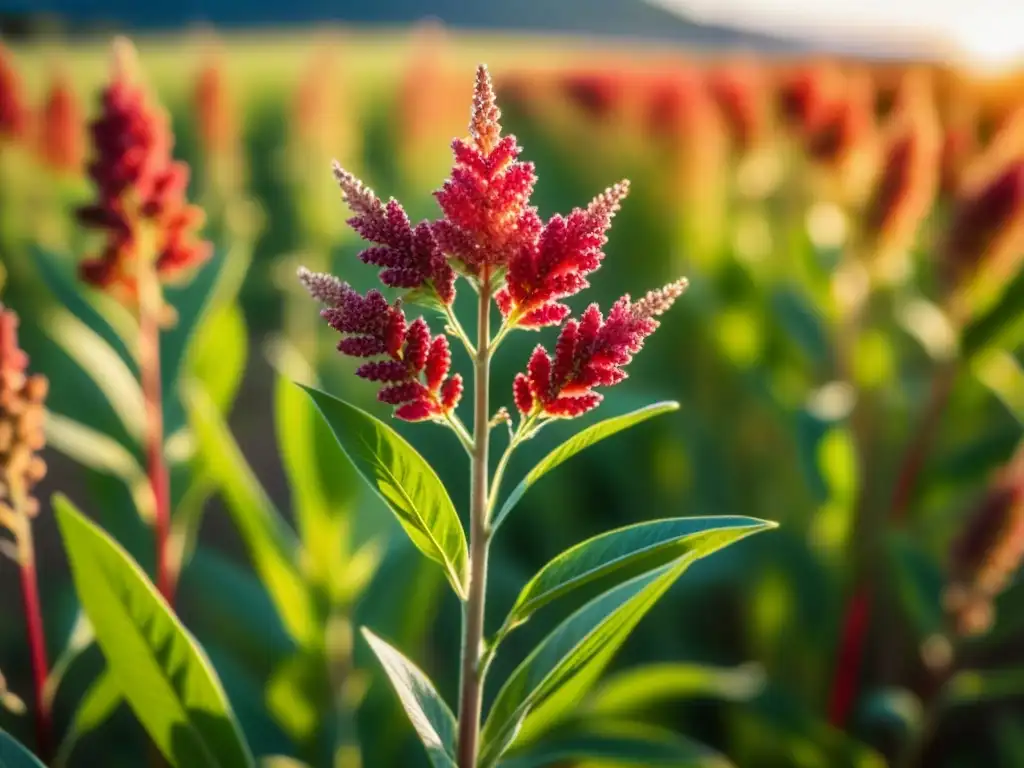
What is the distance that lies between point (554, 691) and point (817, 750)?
1099 millimetres

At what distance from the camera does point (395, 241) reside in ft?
1.71

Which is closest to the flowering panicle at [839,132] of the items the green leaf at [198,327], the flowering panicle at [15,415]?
the green leaf at [198,327]

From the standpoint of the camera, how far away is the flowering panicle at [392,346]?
0.53m

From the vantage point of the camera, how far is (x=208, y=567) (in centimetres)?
152

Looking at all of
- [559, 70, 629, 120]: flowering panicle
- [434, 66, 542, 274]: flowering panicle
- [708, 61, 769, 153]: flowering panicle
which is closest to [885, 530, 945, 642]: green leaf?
[434, 66, 542, 274]: flowering panicle

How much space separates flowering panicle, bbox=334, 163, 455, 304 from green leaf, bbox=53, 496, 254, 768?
34 centimetres

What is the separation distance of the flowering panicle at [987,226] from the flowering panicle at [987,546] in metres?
0.39

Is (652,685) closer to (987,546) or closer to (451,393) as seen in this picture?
(987,546)

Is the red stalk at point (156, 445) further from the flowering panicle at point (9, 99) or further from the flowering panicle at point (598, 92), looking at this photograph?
the flowering panicle at point (598, 92)

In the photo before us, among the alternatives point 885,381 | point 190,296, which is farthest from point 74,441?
point 885,381

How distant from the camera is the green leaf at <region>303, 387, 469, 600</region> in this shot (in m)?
0.55

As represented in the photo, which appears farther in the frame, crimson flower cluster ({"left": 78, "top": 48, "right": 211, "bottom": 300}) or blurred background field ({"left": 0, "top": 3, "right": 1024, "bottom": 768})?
blurred background field ({"left": 0, "top": 3, "right": 1024, "bottom": 768})

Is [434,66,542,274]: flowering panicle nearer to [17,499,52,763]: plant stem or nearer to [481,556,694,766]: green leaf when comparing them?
[481,556,694,766]: green leaf

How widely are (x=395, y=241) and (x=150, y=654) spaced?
417 millimetres
